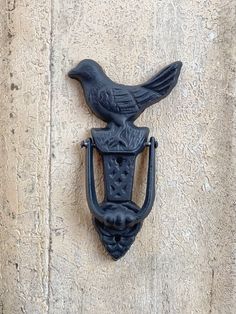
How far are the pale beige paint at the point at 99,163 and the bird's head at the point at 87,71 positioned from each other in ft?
0.04

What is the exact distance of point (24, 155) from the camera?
83 cm

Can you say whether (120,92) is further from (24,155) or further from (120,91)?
(24,155)

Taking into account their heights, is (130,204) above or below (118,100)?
below

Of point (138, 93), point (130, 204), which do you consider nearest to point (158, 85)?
point (138, 93)

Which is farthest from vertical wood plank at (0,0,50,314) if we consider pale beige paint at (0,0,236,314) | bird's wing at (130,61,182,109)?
bird's wing at (130,61,182,109)

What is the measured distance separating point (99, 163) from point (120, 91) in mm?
98

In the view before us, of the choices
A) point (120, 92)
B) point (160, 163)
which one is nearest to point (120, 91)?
point (120, 92)

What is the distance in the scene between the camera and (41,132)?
828 mm

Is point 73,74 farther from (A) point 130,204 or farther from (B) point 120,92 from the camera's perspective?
(A) point 130,204

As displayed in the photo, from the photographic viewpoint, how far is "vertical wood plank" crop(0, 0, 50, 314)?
0.82 metres

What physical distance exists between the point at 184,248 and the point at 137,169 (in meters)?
0.12

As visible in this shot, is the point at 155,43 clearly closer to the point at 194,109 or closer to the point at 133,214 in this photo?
the point at 194,109

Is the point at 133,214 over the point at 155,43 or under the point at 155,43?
under

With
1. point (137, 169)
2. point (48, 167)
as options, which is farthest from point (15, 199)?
point (137, 169)
